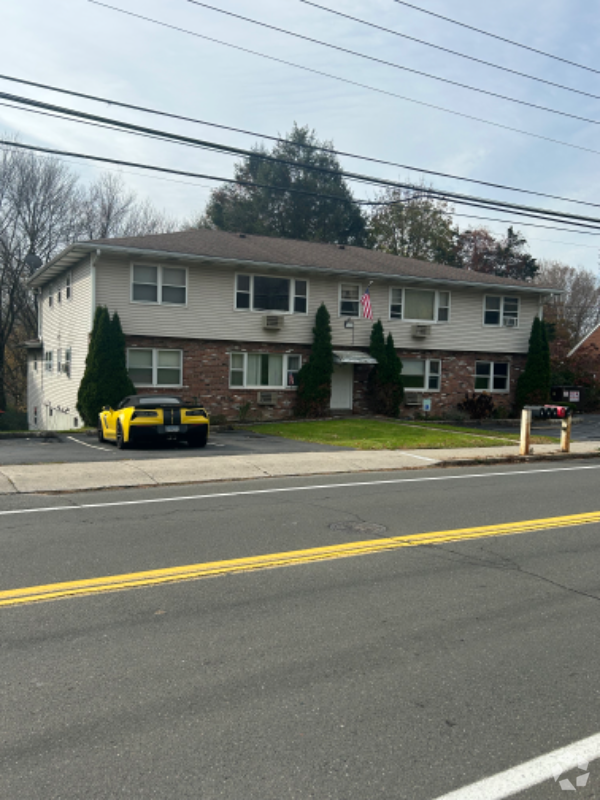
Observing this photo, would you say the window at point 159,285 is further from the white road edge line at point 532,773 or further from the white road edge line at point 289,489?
the white road edge line at point 532,773

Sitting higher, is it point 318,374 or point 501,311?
point 501,311

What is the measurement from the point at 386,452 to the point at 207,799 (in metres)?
13.9

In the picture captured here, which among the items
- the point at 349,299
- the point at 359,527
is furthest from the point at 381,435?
the point at 359,527

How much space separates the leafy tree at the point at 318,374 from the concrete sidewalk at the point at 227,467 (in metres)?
9.96

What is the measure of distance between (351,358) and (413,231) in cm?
2762

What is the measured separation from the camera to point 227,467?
1367 cm

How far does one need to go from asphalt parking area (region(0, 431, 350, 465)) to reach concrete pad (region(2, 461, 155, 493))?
1.01m

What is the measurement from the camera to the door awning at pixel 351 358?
89.2 ft

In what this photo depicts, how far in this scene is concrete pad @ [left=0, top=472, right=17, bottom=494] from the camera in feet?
35.3

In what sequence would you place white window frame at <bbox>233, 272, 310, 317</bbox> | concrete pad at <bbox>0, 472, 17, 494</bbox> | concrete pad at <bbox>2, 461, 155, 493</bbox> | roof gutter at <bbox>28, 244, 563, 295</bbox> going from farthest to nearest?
white window frame at <bbox>233, 272, 310, 317</bbox>
roof gutter at <bbox>28, 244, 563, 295</bbox>
concrete pad at <bbox>2, 461, 155, 493</bbox>
concrete pad at <bbox>0, 472, 17, 494</bbox>

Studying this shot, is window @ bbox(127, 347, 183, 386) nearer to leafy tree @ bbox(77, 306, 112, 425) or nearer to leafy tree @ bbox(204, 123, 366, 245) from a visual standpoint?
leafy tree @ bbox(77, 306, 112, 425)

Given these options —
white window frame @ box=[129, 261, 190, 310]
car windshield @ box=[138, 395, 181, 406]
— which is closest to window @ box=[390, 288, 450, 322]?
white window frame @ box=[129, 261, 190, 310]

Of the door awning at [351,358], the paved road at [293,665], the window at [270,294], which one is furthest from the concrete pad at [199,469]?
the door awning at [351,358]

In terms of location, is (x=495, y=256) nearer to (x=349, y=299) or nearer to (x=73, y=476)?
(x=349, y=299)
